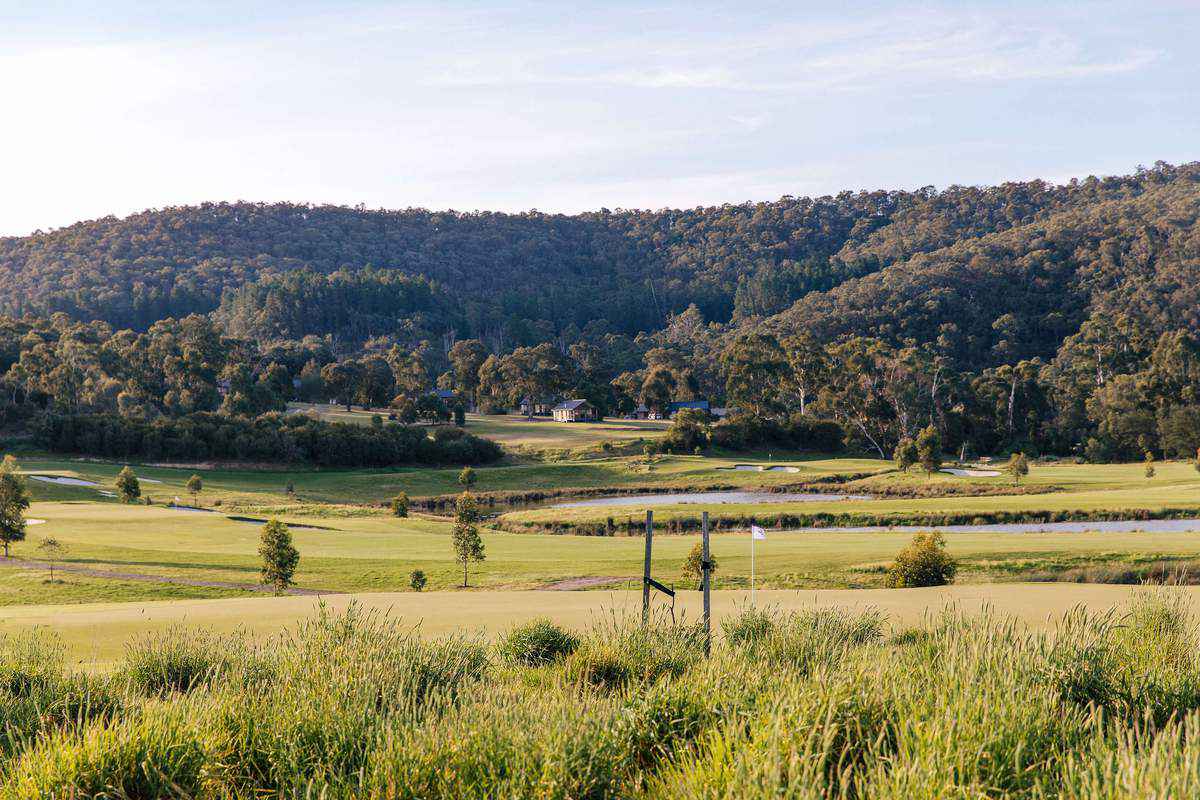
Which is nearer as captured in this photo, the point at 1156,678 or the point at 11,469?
the point at 1156,678

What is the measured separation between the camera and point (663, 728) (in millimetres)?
6906

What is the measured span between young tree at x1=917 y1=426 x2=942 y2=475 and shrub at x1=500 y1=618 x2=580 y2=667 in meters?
52.6

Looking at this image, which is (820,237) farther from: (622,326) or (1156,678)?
(1156,678)

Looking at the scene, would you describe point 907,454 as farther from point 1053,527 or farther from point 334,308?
point 334,308

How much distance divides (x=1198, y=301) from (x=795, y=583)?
10401 centimetres

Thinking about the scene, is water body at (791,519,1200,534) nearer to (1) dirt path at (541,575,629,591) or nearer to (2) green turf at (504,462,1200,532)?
(2) green turf at (504,462,1200,532)

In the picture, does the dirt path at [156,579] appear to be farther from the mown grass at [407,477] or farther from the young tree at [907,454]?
the young tree at [907,454]

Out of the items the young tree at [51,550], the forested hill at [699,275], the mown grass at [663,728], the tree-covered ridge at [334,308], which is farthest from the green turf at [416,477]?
the tree-covered ridge at [334,308]

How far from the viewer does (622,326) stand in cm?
16962

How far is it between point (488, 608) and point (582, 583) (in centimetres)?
723

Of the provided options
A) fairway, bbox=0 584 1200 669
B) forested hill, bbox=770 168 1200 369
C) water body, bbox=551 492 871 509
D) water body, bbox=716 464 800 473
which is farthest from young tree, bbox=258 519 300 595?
forested hill, bbox=770 168 1200 369

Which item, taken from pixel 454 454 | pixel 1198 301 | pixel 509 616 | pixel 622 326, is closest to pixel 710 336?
pixel 622 326

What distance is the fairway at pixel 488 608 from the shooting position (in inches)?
582

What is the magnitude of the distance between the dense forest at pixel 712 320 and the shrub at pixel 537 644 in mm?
69276
